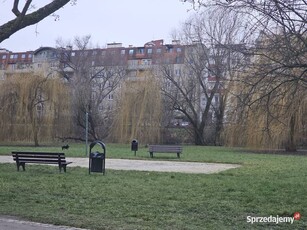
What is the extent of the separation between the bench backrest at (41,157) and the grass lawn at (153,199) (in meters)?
0.78

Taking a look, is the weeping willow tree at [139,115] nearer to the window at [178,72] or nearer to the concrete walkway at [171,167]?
the window at [178,72]

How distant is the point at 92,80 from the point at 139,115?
18415mm

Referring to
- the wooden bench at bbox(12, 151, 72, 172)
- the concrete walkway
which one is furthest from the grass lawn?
the concrete walkway

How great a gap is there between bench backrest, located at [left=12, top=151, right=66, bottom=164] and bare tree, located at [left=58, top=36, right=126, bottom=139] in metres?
25.9

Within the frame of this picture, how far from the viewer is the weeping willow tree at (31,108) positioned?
38062mm

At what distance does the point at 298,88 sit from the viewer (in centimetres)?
1030

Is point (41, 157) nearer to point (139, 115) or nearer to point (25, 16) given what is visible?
point (25, 16)

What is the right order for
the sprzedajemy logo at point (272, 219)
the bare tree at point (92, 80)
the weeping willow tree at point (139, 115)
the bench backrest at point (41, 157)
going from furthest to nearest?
the bare tree at point (92, 80), the weeping willow tree at point (139, 115), the bench backrest at point (41, 157), the sprzedajemy logo at point (272, 219)

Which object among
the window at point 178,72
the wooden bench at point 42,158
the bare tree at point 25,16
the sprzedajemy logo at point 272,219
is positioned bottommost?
the sprzedajemy logo at point 272,219

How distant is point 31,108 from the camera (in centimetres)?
3812

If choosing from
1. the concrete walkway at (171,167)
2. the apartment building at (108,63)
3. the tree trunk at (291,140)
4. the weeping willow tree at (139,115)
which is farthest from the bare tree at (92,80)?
the concrete walkway at (171,167)

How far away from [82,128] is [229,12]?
118 feet

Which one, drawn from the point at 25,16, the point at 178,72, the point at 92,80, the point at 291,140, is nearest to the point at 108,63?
the point at 92,80

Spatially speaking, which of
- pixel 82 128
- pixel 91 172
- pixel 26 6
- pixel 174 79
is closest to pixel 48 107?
pixel 82 128
